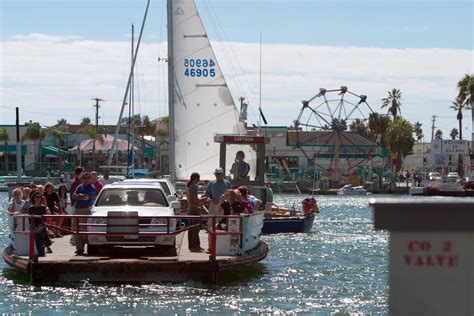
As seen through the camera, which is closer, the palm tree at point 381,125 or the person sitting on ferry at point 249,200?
the person sitting on ferry at point 249,200

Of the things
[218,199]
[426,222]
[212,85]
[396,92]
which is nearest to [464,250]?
[426,222]

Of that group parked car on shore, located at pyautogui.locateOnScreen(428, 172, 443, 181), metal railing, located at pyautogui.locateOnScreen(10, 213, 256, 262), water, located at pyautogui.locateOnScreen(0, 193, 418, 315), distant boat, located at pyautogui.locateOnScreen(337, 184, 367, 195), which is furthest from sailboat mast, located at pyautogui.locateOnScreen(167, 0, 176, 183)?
distant boat, located at pyautogui.locateOnScreen(337, 184, 367, 195)

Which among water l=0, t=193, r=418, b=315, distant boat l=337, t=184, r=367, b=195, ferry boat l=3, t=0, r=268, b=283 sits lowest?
distant boat l=337, t=184, r=367, b=195

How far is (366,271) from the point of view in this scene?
938 inches

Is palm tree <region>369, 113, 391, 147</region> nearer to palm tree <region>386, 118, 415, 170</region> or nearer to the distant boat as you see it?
palm tree <region>386, 118, 415, 170</region>

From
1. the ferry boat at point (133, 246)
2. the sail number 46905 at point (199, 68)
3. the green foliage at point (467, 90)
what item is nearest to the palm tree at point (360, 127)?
the green foliage at point (467, 90)

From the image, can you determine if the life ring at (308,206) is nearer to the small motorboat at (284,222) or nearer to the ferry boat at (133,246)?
the small motorboat at (284,222)

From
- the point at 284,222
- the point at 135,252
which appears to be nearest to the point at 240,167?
the point at 284,222

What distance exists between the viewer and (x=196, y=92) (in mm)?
39938

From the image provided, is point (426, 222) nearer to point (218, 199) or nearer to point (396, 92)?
point (218, 199)

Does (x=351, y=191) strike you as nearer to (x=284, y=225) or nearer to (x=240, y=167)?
(x=284, y=225)

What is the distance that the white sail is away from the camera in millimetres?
39156

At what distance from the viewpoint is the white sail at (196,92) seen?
39.2 meters

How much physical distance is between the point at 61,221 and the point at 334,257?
8.31 metres
